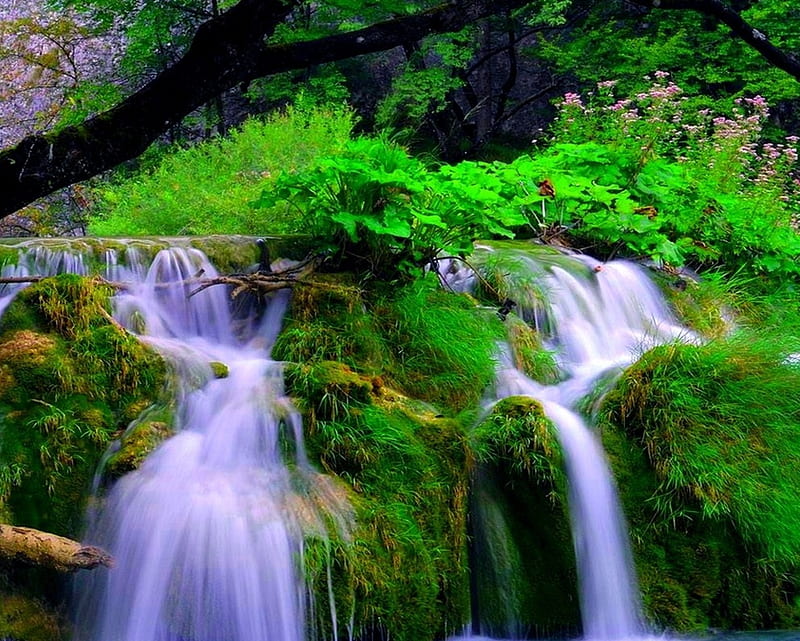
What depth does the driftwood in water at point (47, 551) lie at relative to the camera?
284cm

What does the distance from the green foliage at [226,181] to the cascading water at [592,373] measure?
280 centimetres

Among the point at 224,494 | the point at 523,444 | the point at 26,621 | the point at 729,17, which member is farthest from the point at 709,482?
the point at 26,621

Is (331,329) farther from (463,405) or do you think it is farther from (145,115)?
(145,115)

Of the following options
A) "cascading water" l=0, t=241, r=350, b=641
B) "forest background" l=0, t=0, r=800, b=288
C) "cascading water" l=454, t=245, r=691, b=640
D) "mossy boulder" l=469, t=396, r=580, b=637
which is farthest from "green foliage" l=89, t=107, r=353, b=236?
"mossy boulder" l=469, t=396, r=580, b=637

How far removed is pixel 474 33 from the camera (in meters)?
15.3

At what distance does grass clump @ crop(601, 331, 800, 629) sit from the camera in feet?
11.8

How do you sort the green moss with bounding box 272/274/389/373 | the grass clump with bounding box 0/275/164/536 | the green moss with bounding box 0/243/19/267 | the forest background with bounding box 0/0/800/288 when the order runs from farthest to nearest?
the green moss with bounding box 0/243/19/267 < the green moss with bounding box 272/274/389/373 < the grass clump with bounding box 0/275/164/536 < the forest background with bounding box 0/0/800/288

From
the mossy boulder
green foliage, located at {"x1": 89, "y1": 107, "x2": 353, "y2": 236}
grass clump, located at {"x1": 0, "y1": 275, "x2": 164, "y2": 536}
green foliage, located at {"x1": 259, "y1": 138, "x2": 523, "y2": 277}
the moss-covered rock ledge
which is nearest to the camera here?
the moss-covered rock ledge

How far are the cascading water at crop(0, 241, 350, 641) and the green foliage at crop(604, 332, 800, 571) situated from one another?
163 cm

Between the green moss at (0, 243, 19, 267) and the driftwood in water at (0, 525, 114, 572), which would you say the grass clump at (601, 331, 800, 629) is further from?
the green moss at (0, 243, 19, 267)

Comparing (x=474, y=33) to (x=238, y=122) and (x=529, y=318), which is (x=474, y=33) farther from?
(x=529, y=318)

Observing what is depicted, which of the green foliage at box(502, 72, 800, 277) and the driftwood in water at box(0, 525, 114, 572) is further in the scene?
the green foliage at box(502, 72, 800, 277)

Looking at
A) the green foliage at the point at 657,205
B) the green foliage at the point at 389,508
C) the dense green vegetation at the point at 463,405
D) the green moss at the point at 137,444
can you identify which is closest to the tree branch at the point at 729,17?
the dense green vegetation at the point at 463,405

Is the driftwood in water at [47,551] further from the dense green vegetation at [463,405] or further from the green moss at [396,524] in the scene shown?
the green moss at [396,524]
